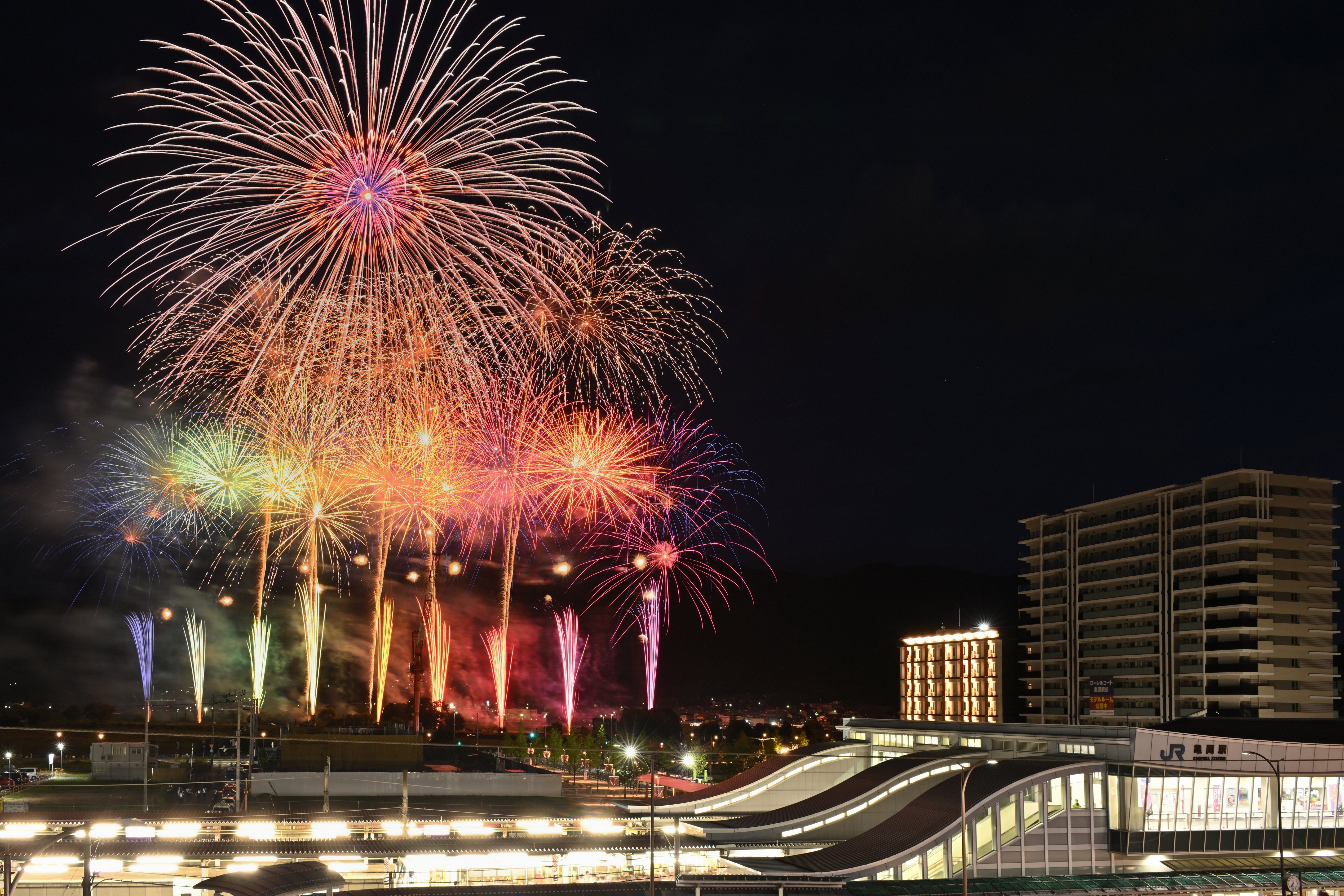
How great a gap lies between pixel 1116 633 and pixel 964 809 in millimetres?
81531

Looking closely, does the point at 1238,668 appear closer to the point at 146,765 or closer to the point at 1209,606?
the point at 1209,606

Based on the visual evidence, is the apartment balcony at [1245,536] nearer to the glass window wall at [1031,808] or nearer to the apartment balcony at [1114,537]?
the apartment balcony at [1114,537]

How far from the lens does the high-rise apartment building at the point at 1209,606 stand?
104438 millimetres

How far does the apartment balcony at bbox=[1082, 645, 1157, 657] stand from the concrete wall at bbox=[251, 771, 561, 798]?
74.6 metres

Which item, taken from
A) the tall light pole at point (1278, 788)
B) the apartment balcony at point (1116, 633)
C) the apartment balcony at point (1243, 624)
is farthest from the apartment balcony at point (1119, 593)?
the tall light pole at point (1278, 788)

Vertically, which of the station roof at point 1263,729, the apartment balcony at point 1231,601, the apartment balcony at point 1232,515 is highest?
the apartment balcony at point 1232,515

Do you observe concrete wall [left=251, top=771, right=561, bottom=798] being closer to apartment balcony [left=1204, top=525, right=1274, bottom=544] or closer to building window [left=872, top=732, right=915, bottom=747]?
building window [left=872, top=732, right=915, bottom=747]

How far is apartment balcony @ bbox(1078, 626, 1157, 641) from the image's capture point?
4668 inches

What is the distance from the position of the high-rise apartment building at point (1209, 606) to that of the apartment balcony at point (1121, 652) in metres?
0.14

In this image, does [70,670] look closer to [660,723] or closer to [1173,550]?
[660,723]

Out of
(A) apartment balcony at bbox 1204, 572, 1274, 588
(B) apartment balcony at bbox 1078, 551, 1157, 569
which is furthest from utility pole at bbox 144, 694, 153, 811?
(B) apartment balcony at bbox 1078, 551, 1157, 569

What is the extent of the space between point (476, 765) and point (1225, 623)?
75.7m

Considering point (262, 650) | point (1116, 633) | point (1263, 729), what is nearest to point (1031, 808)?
point (1263, 729)

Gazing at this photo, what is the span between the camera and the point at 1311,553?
10731 centimetres
